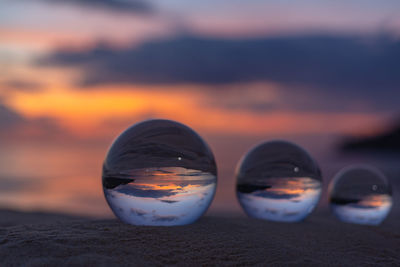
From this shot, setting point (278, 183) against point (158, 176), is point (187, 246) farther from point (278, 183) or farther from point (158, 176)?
point (278, 183)

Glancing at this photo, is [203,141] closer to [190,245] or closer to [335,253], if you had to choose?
[190,245]

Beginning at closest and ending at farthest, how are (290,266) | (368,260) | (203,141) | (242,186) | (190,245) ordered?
1. (290,266)
2. (190,245)
3. (368,260)
4. (203,141)
5. (242,186)

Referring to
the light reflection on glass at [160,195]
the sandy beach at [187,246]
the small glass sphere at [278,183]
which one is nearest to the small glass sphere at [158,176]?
the light reflection on glass at [160,195]

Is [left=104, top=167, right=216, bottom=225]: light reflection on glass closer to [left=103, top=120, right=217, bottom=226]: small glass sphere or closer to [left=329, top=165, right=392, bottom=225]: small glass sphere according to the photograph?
[left=103, top=120, right=217, bottom=226]: small glass sphere

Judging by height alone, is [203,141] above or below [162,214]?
above

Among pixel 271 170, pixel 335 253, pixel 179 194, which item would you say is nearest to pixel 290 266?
pixel 335 253

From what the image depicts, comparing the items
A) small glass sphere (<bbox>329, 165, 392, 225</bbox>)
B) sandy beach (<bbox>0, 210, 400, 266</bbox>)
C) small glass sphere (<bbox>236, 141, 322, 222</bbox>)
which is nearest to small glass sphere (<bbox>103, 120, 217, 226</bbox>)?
sandy beach (<bbox>0, 210, 400, 266</bbox>)

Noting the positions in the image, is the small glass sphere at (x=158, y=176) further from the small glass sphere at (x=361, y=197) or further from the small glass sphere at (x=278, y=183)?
the small glass sphere at (x=361, y=197)
